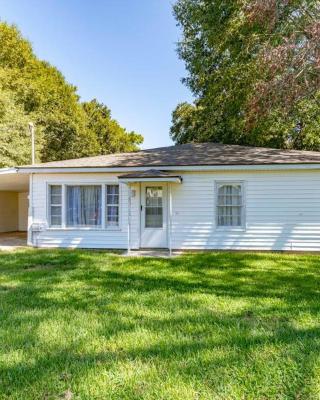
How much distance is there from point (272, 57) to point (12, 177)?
960cm

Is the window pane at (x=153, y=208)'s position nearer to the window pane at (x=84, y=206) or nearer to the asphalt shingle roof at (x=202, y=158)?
the asphalt shingle roof at (x=202, y=158)

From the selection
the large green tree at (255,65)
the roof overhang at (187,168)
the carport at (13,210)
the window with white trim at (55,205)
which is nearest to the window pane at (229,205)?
the roof overhang at (187,168)

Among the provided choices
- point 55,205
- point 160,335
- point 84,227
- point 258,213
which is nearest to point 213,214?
point 258,213

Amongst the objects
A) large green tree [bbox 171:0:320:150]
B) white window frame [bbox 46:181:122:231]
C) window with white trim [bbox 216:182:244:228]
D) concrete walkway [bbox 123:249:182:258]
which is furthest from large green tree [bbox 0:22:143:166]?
window with white trim [bbox 216:182:244:228]

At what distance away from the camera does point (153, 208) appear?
11.3 meters

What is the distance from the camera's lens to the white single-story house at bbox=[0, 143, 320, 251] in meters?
10.4

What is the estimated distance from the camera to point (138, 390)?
9.70 feet

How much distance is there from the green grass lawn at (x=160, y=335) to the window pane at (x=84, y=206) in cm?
414

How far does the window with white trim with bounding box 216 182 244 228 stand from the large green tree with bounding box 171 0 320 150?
2430mm

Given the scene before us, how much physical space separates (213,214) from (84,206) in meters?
4.32

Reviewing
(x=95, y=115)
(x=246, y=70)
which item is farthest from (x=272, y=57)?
(x=95, y=115)

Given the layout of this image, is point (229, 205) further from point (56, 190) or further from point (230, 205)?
point (56, 190)

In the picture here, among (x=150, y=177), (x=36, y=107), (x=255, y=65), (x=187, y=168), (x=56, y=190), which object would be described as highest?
(x=36, y=107)

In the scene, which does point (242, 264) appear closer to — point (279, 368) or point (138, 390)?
point (279, 368)
